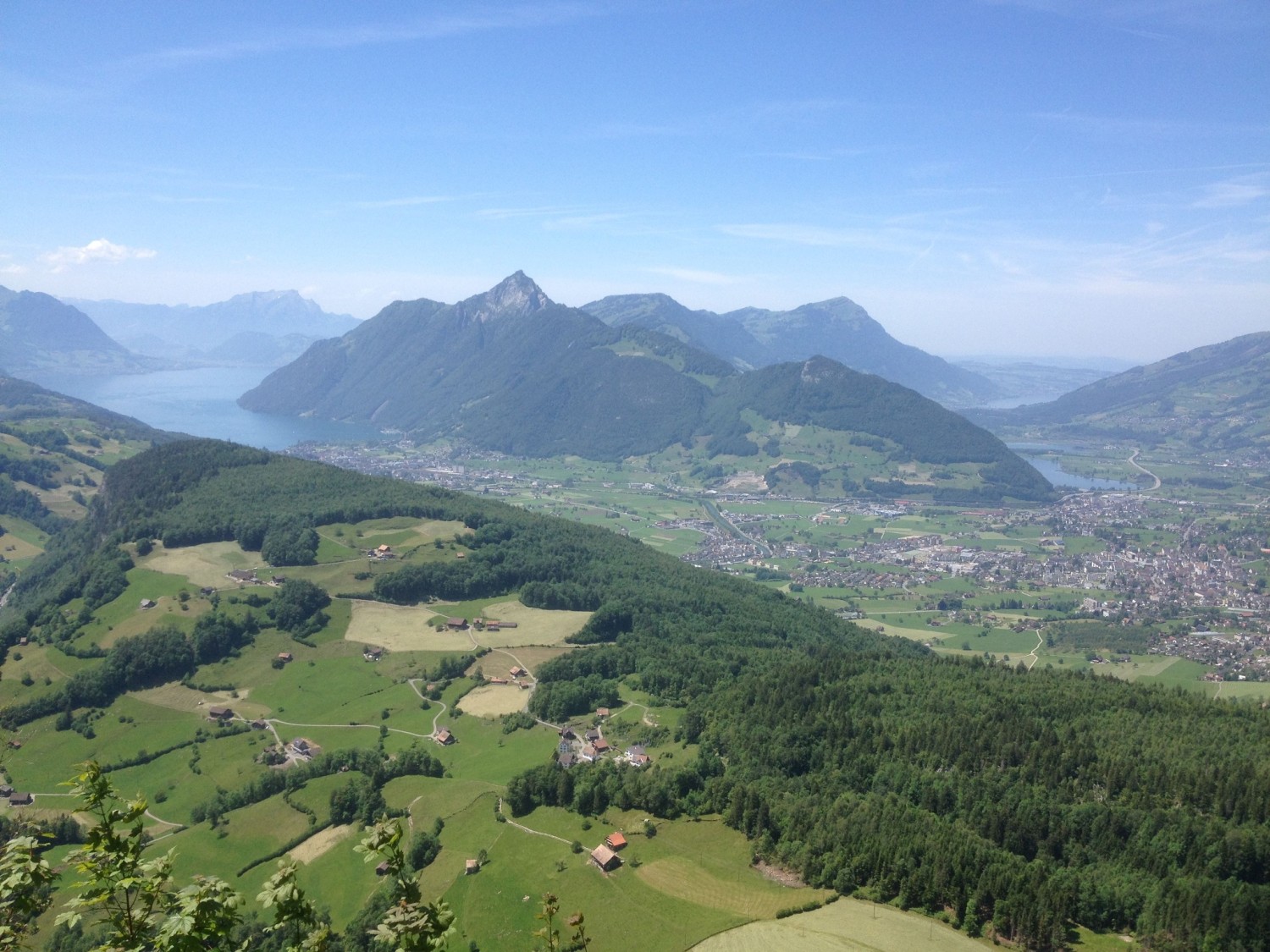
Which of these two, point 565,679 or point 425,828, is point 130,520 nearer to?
point 565,679

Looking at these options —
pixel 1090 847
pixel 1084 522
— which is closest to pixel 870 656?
pixel 1090 847

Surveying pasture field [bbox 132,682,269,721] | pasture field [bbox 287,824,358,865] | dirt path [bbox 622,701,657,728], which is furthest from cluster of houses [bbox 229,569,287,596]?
dirt path [bbox 622,701,657,728]

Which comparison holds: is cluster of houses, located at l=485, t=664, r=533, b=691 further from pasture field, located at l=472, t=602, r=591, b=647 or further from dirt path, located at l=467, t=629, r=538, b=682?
pasture field, located at l=472, t=602, r=591, b=647

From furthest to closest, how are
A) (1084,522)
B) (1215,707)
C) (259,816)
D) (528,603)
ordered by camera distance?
(1084,522)
(528,603)
(1215,707)
(259,816)

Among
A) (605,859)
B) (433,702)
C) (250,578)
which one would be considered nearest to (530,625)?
(433,702)

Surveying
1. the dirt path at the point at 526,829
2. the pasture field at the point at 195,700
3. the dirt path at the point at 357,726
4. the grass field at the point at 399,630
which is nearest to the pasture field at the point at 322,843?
the dirt path at the point at 526,829

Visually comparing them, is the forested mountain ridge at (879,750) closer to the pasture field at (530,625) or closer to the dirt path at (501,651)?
the pasture field at (530,625)

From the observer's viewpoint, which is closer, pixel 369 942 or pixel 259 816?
pixel 369 942
